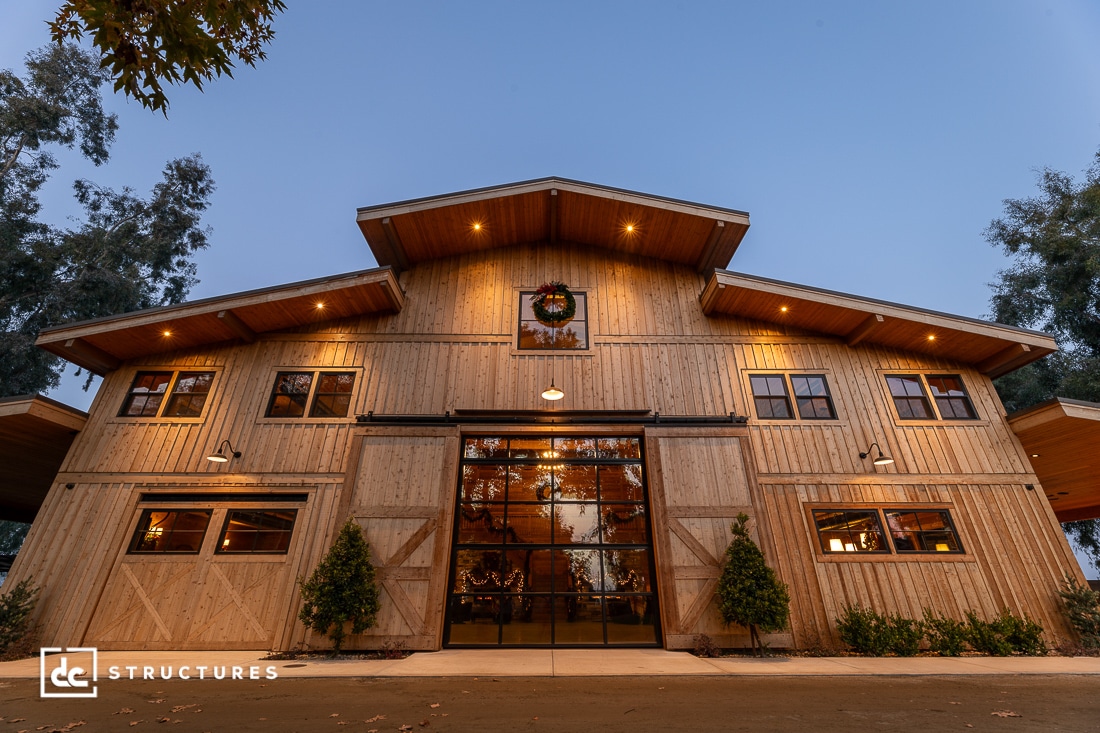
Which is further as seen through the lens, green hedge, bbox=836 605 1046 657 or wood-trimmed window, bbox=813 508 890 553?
wood-trimmed window, bbox=813 508 890 553

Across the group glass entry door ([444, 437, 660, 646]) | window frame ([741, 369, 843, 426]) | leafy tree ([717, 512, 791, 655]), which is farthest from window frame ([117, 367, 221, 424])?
window frame ([741, 369, 843, 426])

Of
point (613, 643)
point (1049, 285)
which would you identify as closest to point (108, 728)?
point (613, 643)

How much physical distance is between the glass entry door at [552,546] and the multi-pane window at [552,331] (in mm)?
2048

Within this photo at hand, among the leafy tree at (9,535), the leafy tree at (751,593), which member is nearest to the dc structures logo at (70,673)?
the leafy tree at (751,593)

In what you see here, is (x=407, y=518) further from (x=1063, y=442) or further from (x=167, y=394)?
(x=1063, y=442)

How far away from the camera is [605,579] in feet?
25.6

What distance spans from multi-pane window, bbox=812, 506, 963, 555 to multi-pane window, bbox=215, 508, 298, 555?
9.22 m

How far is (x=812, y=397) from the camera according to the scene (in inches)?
357

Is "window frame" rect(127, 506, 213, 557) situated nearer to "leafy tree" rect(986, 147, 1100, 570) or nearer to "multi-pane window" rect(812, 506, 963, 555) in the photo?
"multi-pane window" rect(812, 506, 963, 555)

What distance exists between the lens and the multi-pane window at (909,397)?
8.88 metres

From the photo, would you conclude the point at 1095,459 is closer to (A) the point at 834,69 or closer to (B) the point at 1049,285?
(B) the point at 1049,285

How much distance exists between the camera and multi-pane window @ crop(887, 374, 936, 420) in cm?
888

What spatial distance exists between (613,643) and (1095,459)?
10.5 metres

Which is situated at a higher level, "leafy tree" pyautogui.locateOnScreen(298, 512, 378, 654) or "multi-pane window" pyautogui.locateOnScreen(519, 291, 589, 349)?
"multi-pane window" pyautogui.locateOnScreen(519, 291, 589, 349)
